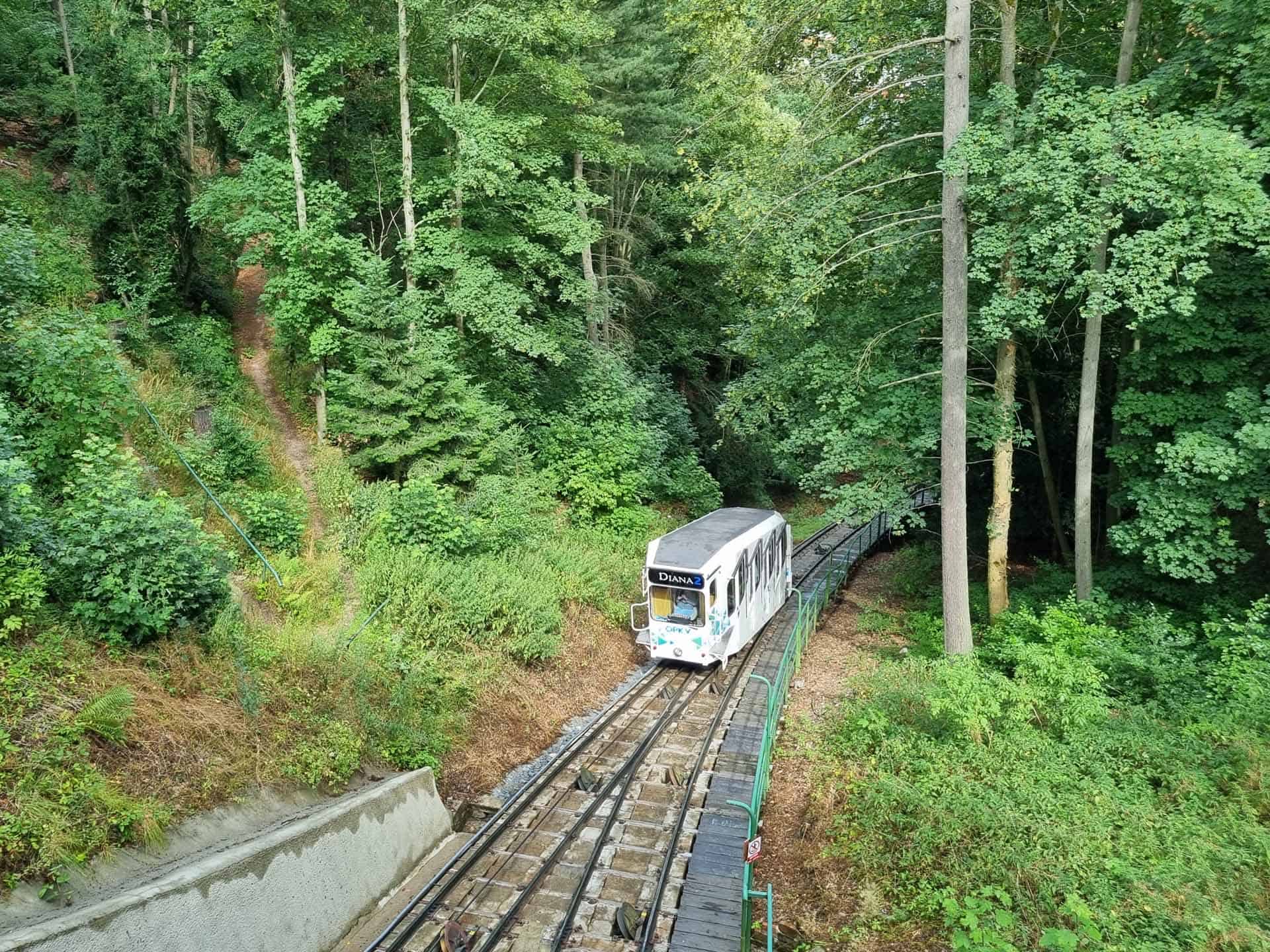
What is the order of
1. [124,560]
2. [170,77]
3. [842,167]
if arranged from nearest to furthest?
[124,560] → [842,167] → [170,77]

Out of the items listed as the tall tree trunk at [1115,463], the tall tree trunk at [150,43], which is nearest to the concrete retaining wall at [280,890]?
the tall tree trunk at [1115,463]

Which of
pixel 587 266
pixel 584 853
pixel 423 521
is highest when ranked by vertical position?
pixel 587 266

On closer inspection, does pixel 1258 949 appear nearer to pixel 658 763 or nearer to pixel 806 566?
pixel 658 763

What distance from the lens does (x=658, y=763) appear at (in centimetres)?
1131

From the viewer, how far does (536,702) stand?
41.3 feet

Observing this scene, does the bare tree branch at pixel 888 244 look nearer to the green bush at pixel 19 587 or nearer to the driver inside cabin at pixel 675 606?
the driver inside cabin at pixel 675 606

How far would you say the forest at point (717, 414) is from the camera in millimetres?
7539

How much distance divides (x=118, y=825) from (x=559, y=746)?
6739mm

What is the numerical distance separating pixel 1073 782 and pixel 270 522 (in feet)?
40.3

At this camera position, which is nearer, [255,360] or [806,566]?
[255,360]

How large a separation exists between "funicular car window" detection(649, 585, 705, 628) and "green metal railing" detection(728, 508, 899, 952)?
5.51 ft

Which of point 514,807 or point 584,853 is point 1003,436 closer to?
point 584,853

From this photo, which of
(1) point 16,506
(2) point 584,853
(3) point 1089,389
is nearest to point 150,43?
(1) point 16,506

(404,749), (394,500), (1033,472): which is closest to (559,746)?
(404,749)
